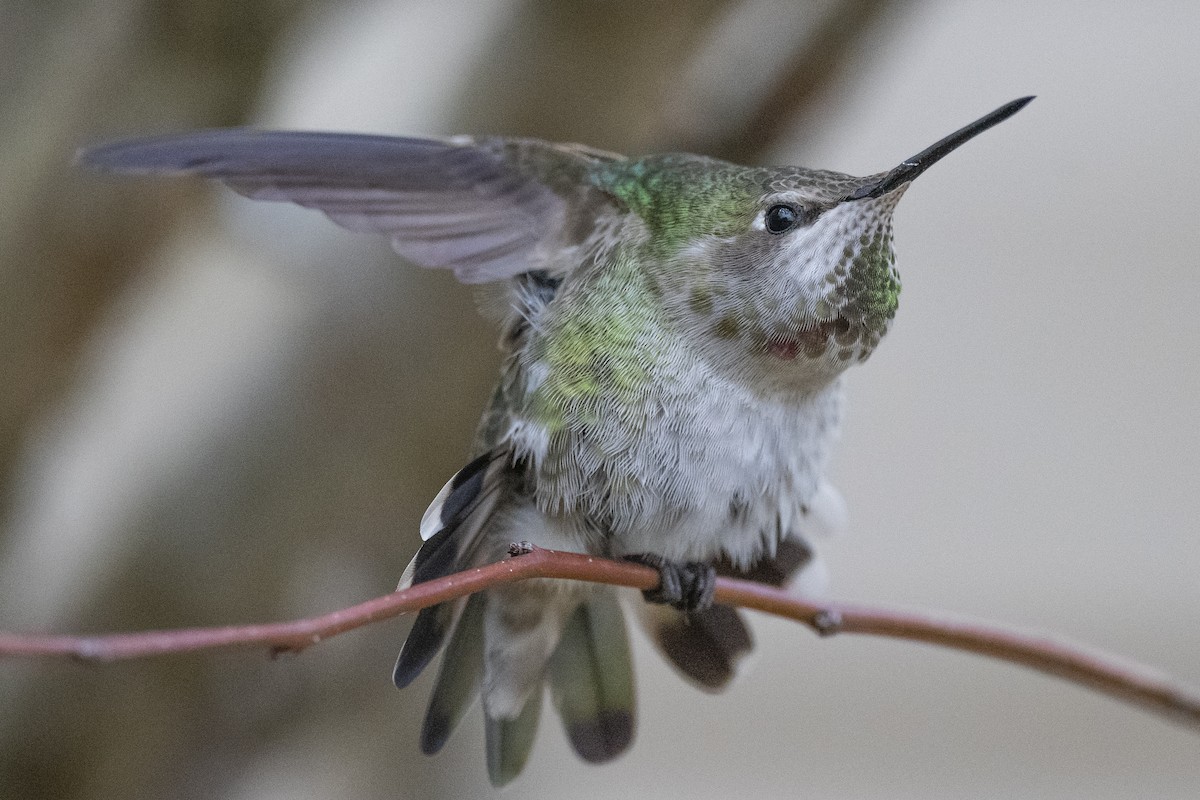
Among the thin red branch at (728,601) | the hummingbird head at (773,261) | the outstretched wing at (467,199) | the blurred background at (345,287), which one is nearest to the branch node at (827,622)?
the thin red branch at (728,601)

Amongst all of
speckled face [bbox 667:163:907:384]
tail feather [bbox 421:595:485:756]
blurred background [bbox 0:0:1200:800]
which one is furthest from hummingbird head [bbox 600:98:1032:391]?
blurred background [bbox 0:0:1200:800]

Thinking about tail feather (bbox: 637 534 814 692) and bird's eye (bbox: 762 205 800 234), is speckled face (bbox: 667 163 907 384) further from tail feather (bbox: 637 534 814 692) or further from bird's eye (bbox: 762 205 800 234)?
tail feather (bbox: 637 534 814 692)

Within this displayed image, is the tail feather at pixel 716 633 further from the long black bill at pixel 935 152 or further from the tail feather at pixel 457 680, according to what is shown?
the long black bill at pixel 935 152

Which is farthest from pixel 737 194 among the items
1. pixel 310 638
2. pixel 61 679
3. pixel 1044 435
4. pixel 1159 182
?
pixel 1044 435

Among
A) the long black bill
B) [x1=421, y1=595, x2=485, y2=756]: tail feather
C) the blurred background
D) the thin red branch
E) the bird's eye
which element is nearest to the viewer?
the thin red branch

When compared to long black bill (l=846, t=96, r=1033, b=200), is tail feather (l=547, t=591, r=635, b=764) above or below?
below

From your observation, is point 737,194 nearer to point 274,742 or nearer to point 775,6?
point 775,6
